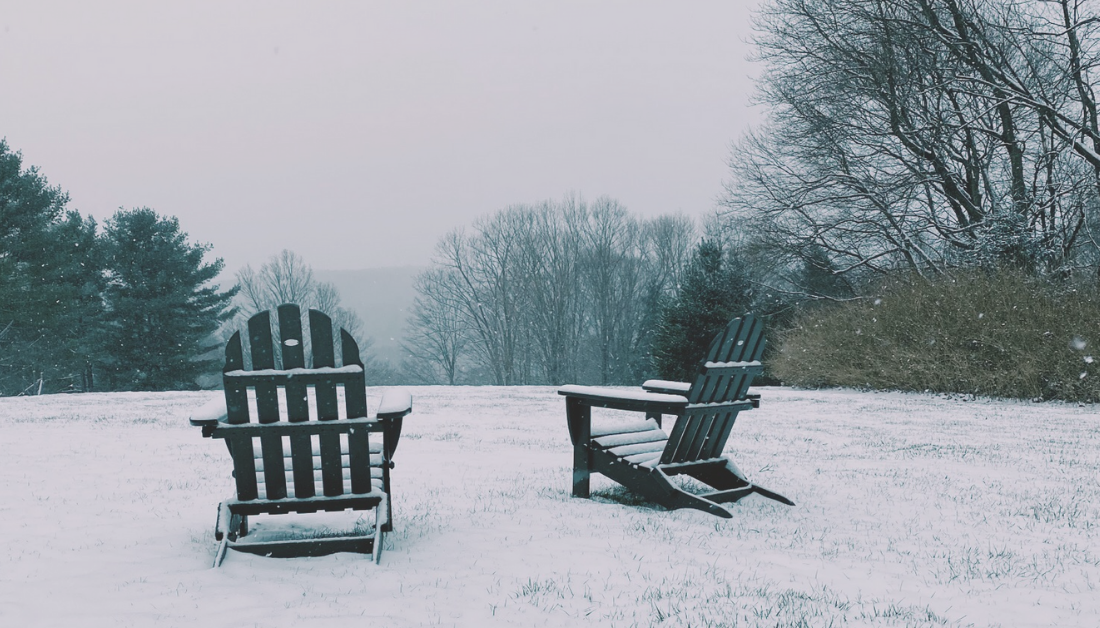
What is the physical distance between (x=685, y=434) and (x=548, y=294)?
31.1 metres

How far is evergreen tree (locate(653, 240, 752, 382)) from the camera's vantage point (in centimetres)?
2220

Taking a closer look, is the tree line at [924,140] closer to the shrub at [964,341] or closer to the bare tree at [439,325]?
the shrub at [964,341]

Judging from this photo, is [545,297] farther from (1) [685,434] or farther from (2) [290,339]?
(2) [290,339]

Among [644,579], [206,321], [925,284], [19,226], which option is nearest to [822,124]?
[925,284]

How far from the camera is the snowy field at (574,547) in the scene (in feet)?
9.21

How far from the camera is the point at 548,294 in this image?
35.5 m

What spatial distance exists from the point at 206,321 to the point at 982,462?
94.6 ft

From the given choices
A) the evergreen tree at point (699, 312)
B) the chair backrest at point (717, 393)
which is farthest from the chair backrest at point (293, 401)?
the evergreen tree at point (699, 312)

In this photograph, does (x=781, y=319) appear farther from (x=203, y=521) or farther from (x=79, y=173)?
(x=79, y=173)

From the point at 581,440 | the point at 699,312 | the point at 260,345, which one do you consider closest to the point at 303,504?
the point at 260,345

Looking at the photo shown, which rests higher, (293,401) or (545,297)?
A: (545,297)

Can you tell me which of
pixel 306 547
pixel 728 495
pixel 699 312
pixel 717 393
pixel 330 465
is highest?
pixel 699 312

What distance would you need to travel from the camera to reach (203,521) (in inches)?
161

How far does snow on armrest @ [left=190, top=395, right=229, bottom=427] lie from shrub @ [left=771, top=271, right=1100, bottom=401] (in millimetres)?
12445
